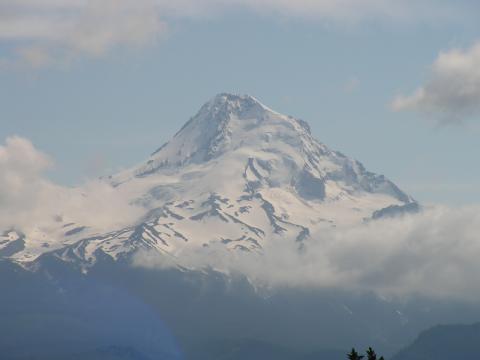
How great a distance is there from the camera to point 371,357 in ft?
449
